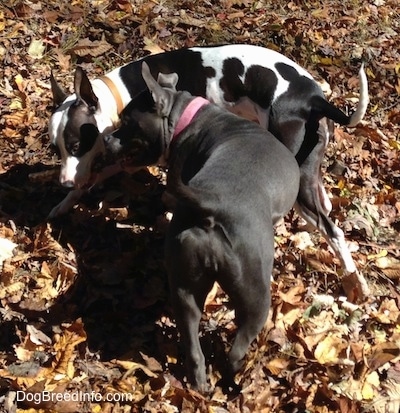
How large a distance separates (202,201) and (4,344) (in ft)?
5.49

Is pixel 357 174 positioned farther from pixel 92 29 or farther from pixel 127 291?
pixel 92 29

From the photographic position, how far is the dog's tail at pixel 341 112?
→ 464 centimetres

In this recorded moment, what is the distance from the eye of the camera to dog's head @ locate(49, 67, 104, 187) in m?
5.03

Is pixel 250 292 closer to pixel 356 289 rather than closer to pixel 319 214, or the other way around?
pixel 319 214

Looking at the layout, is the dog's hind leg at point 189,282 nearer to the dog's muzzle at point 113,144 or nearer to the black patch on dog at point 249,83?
the dog's muzzle at point 113,144

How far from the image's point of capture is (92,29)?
6.96 metres

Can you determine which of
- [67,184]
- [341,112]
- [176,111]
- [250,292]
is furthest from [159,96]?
[250,292]

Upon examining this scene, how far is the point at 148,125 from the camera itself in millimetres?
4695

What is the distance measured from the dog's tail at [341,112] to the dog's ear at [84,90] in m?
1.74

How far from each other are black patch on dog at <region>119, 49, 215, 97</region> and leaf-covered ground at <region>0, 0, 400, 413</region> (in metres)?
0.86

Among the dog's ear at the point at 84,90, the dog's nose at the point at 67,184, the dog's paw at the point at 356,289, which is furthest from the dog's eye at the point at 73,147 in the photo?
the dog's paw at the point at 356,289

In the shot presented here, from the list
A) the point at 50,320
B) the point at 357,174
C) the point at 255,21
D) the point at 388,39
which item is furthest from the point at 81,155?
the point at 388,39

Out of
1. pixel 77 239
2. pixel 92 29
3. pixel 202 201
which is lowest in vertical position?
pixel 77 239

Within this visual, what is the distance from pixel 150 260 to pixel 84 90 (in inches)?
56.6
